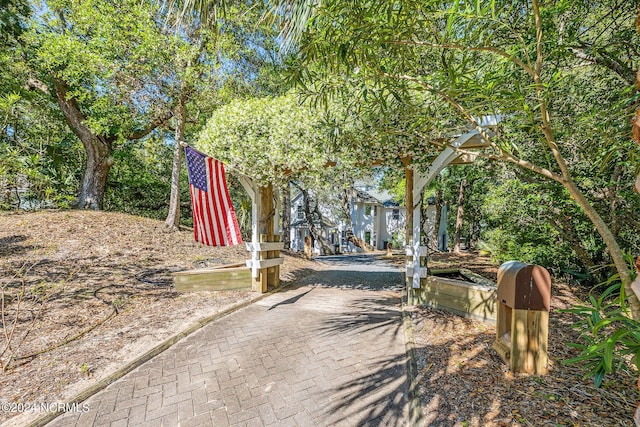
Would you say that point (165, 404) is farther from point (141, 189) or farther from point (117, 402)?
point (141, 189)

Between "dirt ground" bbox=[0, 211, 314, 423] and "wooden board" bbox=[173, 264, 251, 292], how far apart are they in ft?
0.65

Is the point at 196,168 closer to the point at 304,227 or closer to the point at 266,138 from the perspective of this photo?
the point at 266,138

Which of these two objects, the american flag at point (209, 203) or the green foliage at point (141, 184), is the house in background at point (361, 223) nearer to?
the green foliage at point (141, 184)

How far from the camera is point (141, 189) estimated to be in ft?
61.9

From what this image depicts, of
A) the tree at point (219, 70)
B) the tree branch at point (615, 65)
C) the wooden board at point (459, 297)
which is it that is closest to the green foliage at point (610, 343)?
the wooden board at point (459, 297)

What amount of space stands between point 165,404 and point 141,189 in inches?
748

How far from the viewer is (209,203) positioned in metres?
5.35

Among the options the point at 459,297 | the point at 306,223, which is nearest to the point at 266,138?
the point at 459,297

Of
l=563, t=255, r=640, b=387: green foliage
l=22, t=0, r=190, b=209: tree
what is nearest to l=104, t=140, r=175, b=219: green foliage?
l=22, t=0, r=190, b=209: tree

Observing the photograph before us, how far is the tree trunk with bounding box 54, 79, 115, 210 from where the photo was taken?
1201 centimetres

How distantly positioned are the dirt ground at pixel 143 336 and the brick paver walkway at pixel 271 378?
356 mm

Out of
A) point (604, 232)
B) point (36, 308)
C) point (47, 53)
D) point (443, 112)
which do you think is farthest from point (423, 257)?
point (47, 53)

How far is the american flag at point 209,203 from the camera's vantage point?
17.0 feet

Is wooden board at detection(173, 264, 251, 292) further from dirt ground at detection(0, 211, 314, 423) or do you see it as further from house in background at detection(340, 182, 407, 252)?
house in background at detection(340, 182, 407, 252)
